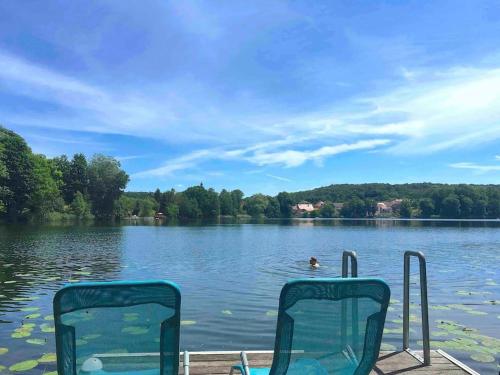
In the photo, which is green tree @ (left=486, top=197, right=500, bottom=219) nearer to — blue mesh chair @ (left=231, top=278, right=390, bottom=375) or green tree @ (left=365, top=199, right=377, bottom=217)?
green tree @ (left=365, top=199, right=377, bottom=217)

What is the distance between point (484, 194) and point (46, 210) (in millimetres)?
120446

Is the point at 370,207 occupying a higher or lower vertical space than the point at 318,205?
lower

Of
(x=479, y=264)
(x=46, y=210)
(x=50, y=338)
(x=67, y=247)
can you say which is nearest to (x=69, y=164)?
(x=46, y=210)

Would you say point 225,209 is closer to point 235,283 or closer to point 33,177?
point 33,177

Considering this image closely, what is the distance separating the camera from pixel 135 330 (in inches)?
120

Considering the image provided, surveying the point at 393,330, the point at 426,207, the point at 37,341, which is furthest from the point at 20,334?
the point at 426,207

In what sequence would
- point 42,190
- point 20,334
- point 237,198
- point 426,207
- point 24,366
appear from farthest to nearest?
point 237,198 → point 426,207 → point 42,190 → point 20,334 → point 24,366

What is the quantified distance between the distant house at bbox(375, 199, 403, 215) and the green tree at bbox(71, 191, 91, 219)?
10699 cm

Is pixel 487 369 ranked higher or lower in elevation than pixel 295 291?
lower

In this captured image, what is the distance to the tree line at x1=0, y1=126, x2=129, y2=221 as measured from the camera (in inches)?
2554

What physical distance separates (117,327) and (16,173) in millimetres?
69275

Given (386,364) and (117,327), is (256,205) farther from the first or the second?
(117,327)

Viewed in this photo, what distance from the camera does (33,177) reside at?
66.8 metres

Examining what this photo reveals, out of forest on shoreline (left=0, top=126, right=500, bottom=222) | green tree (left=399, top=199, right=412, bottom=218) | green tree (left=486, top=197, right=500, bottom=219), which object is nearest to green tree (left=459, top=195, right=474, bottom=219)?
forest on shoreline (left=0, top=126, right=500, bottom=222)
